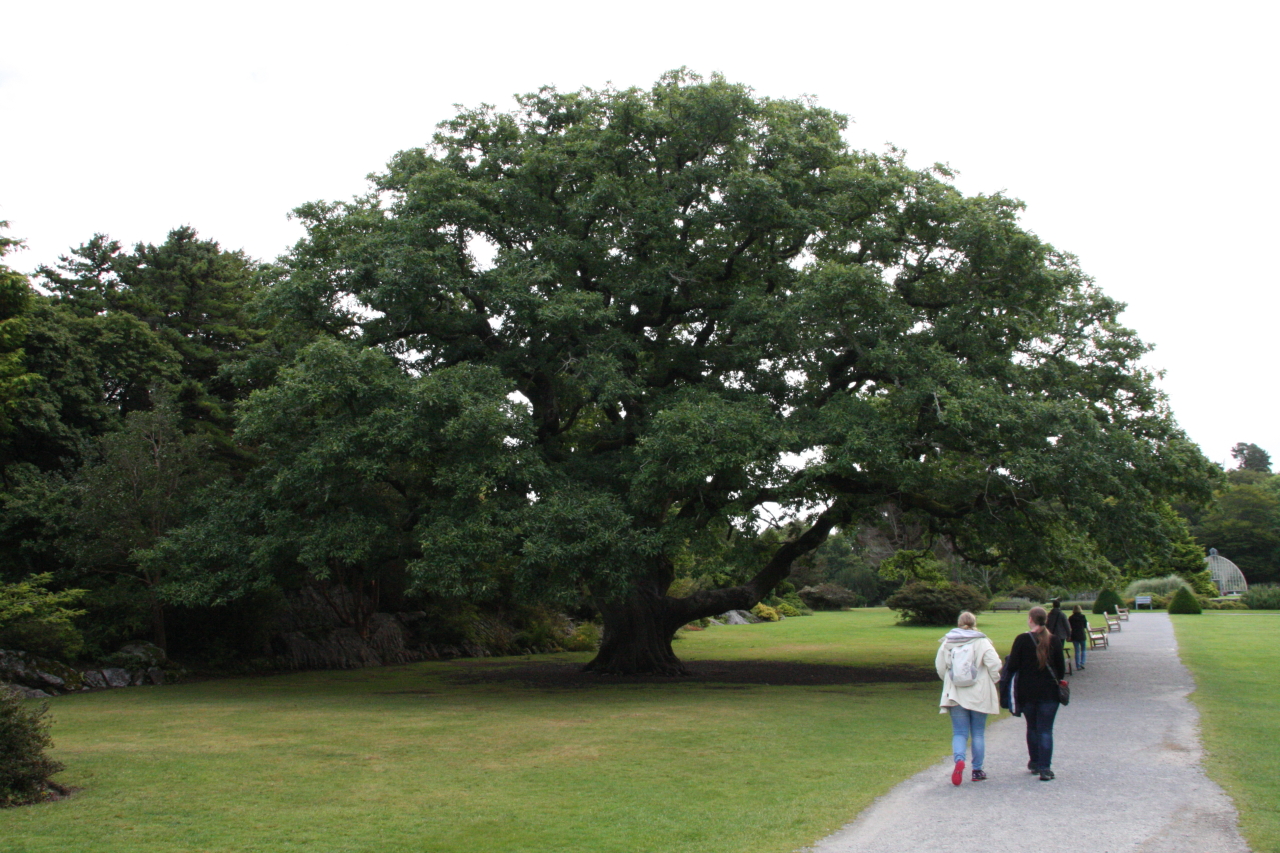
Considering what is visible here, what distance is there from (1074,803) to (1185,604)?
149 feet

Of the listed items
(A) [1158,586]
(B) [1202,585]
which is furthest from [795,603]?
(B) [1202,585]

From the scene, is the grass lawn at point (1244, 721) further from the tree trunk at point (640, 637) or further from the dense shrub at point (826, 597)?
the dense shrub at point (826, 597)

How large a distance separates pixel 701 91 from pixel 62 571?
59.2 ft

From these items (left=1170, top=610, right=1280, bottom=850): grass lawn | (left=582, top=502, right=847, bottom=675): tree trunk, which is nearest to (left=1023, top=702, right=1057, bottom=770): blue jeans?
(left=1170, top=610, right=1280, bottom=850): grass lawn

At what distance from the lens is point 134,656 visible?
800 inches

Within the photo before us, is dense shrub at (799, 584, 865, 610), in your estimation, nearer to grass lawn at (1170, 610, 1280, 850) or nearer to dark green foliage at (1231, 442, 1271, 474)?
grass lawn at (1170, 610, 1280, 850)

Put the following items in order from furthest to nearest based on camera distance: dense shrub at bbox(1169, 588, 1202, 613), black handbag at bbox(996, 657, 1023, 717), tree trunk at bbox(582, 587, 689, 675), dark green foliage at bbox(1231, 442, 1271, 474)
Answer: dark green foliage at bbox(1231, 442, 1271, 474) → dense shrub at bbox(1169, 588, 1202, 613) → tree trunk at bbox(582, 587, 689, 675) → black handbag at bbox(996, 657, 1023, 717)

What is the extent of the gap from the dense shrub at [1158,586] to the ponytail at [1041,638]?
5588 centimetres

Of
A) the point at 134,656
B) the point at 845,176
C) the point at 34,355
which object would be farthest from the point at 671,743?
the point at 34,355

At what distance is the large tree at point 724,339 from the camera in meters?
15.4

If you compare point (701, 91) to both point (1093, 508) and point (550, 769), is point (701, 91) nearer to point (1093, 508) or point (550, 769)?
point (1093, 508)

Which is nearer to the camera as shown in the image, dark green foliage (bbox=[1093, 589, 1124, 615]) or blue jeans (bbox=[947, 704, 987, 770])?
blue jeans (bbox=[947, 704, 987, 770])

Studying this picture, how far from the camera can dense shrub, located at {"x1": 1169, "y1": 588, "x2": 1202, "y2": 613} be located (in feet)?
146

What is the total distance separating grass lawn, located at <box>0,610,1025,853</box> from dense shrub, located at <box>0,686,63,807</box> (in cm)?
33
